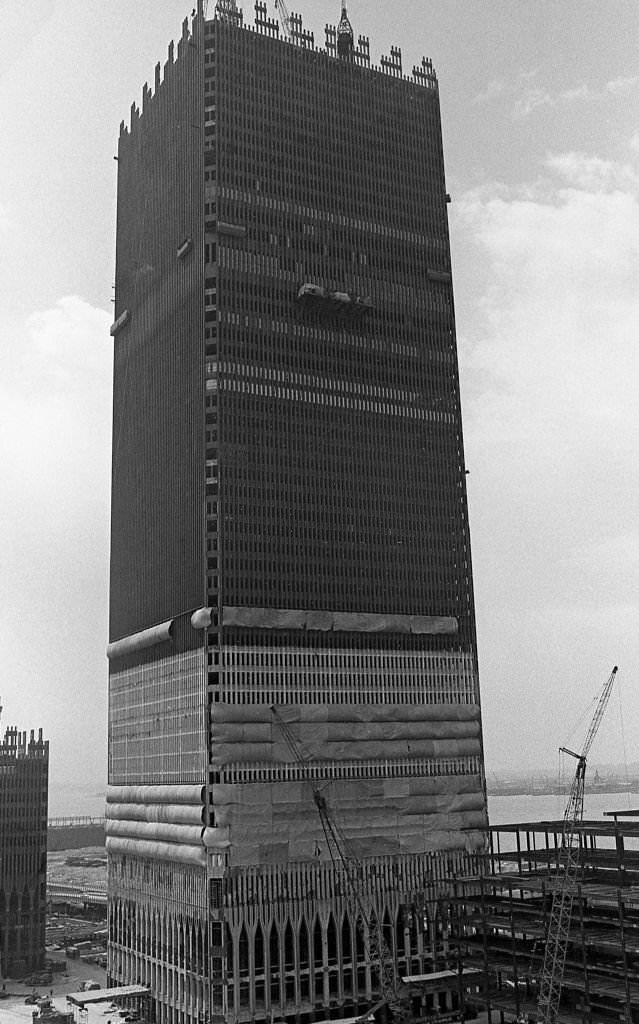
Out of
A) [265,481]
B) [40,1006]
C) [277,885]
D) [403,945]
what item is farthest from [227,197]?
[40,1006]

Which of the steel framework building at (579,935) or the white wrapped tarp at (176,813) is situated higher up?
the white wrapped tarp at (176,813)

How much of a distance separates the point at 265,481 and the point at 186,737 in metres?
45.4

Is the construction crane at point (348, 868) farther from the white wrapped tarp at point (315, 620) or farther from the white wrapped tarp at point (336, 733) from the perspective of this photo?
the white wrapped tarp at point (315, 620)

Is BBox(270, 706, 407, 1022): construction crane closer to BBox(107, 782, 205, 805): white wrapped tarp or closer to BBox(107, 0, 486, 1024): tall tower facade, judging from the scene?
BBox(107, 0, 486, 1024): tall tower facade

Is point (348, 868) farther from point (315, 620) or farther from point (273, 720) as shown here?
point (315, 620)

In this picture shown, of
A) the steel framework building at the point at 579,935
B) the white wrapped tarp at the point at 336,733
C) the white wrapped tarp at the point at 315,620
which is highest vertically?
the white wrapped tarp at the point at 315,620

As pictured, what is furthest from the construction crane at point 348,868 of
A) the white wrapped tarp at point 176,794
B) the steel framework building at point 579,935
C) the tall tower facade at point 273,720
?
the steel framework building at point 579,935

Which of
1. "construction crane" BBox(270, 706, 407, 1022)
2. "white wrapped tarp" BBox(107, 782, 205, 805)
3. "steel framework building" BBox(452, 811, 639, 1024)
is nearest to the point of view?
"steel framework building" BBox(452, 811, 639, 1024)

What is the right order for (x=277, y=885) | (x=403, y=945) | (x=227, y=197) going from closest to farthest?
(x=277, y=885) → (x=403, y=945) → (x=227, y=197)

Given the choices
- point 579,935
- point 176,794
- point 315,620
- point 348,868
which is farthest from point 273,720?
point 579,935

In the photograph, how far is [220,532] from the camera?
184375 mm

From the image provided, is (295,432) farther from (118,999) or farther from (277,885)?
(118,999)

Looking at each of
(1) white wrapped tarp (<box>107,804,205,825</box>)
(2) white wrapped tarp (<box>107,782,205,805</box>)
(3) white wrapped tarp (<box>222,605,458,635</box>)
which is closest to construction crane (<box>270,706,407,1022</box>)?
(3) white wrapped tarp (<box>222,605,458,635</box>)

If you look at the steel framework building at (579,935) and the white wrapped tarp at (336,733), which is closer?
the steel framework building at (579,935)
